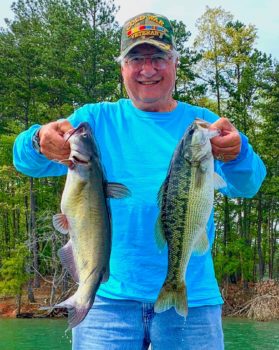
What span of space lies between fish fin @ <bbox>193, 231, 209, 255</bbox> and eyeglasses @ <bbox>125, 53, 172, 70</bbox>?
3.05ft

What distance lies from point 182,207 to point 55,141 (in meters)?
0.70

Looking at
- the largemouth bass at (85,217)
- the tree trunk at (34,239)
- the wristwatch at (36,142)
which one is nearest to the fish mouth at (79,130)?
the largemouth bass at (85,217)

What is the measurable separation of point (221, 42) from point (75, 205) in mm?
29794

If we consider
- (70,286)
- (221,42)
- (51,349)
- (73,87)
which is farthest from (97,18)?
(51,349)

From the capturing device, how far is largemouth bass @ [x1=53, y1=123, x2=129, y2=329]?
278 centimetres

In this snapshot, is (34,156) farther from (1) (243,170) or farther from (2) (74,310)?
(1) (243,170)

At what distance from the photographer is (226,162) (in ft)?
10.3

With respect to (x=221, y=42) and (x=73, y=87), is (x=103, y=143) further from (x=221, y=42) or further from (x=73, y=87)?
(x=221, y=42)

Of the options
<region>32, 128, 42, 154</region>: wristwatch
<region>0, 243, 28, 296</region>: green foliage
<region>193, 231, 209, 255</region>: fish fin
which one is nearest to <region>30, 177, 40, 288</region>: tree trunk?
<region>0, 243, 28, 296</region>: green foliage

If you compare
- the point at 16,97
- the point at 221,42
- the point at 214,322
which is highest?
the point at 221,42

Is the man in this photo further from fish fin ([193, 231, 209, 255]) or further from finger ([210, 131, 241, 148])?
fish fin ([193, 231, 209, 255])

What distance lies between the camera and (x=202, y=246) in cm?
300

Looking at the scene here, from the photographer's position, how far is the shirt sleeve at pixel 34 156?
3131 mm

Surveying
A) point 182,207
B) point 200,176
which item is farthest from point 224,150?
point 182,207
